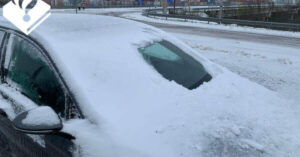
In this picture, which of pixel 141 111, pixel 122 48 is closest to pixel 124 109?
pixel 141 111

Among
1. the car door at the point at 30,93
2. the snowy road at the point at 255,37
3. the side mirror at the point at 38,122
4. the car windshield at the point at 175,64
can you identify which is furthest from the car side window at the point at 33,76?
the snowy road at the point at 255,37

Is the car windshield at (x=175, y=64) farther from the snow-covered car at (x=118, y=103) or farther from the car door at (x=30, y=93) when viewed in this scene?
the car door at (x=30, y=93)

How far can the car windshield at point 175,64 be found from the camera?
7.99 ft

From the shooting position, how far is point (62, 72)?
1.93m

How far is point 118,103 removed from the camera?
1.87 meters

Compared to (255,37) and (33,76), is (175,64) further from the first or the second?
(255,37)

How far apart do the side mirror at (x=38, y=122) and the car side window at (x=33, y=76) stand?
0.20 metres

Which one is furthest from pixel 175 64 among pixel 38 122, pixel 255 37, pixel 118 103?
pixel 255 37

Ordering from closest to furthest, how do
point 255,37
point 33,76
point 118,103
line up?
point 118,103 → point 33,76 → point 255,37

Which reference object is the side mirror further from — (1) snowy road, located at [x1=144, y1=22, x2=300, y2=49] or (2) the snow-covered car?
(1) snowy road, located at [x1=144, y1=22, x2=300, y2=49]

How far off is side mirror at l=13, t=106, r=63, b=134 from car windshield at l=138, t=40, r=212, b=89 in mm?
974

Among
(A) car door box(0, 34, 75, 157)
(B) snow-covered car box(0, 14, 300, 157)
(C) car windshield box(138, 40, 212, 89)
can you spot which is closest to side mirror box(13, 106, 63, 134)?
(B) snow-covered car box(0, 14, 300, 157)

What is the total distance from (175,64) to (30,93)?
1295mm

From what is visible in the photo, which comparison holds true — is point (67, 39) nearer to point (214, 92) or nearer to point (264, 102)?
point (214, 92)
